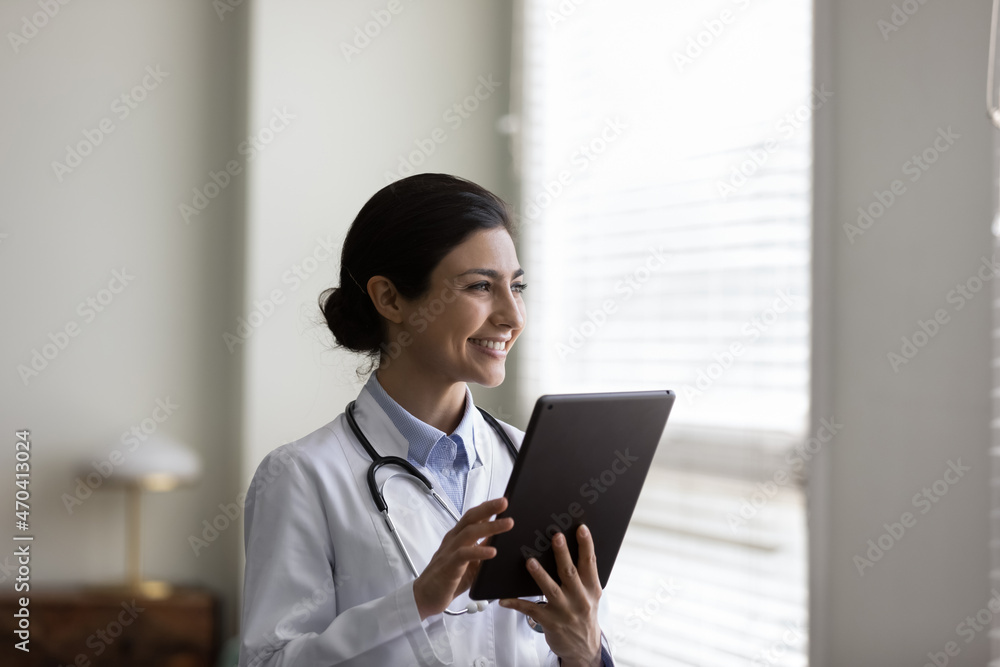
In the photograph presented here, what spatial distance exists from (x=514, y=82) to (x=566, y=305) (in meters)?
0.97

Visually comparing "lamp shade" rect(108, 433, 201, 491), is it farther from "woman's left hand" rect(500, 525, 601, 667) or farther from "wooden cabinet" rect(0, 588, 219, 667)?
"woman's left hand" rect(500, 525, 601, 667)

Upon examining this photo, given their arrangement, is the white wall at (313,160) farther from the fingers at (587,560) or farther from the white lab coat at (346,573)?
the fingers at (587,560)

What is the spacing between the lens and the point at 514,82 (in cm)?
351

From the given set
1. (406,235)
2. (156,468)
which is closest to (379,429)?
(406,235)

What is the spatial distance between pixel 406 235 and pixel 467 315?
0.58 ft

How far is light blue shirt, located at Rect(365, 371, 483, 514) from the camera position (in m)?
1.48

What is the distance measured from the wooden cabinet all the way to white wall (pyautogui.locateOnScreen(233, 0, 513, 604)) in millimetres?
546

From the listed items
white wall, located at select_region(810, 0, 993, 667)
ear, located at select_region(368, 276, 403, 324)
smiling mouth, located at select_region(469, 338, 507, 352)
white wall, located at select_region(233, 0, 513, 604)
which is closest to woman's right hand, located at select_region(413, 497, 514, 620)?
smiling mouth, located at select_region(469, 338, 507, 352)

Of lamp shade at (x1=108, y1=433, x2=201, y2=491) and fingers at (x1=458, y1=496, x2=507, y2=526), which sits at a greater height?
fingers at (x1=458, y1=496, x2=507, y2=526)

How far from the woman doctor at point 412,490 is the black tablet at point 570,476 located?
28 mm

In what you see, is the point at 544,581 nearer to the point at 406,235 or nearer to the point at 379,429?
the point at 379,429

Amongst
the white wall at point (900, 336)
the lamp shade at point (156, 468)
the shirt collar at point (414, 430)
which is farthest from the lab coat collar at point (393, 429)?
the lamp shade at point (156, 468)

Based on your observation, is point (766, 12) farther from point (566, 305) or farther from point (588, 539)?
point (588, 539)

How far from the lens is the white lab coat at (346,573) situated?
124 centimetres
